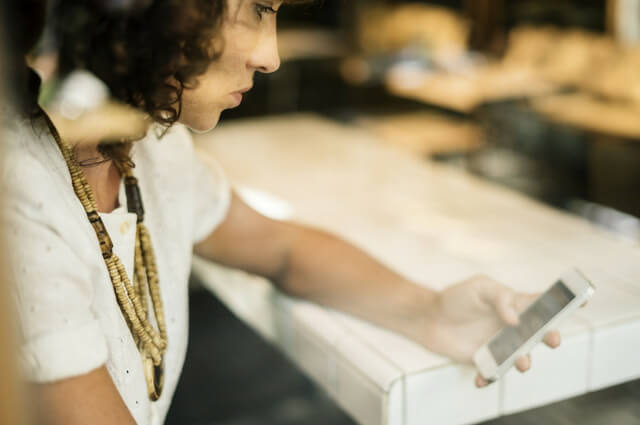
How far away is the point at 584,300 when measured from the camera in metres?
0.76

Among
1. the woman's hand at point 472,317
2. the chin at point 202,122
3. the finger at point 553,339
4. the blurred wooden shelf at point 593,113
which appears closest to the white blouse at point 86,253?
the chin at point 202,122

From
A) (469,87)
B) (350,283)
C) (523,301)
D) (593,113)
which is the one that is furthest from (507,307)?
(469,87)

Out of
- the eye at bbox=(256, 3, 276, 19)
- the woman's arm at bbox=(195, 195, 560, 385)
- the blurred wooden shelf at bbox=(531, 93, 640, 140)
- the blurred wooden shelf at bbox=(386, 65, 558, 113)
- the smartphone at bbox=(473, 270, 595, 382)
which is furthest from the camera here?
the blurred wooden shelf at bbox=(386, 65, 558, 113)

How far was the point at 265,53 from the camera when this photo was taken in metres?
0.68

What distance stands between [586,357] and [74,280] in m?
0.62

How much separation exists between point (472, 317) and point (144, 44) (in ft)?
1.74

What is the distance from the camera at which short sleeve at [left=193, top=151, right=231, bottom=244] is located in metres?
0.98

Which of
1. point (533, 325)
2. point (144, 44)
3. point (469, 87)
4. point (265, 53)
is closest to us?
point (144, 44)

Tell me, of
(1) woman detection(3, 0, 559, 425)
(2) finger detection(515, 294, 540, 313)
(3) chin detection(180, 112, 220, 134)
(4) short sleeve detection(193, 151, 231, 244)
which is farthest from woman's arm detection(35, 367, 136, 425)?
(2) finger detection(515, 294, 540, 313)

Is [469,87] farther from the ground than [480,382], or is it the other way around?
[480,382]

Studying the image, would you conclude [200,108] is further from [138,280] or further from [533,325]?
[533,325]

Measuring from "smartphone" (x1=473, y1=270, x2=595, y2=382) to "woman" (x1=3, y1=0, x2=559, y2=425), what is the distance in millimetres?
23

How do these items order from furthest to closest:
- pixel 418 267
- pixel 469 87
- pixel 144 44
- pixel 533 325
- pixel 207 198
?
pixel 469 87 < pixel 418 267 < pixel 207 198 < pixel 533 325 < pixel 144 44

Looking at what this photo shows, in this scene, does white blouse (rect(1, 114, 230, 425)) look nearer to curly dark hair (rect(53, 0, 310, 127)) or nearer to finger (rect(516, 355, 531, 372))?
curly dark hair (rect(53, 0, 310, 127))
